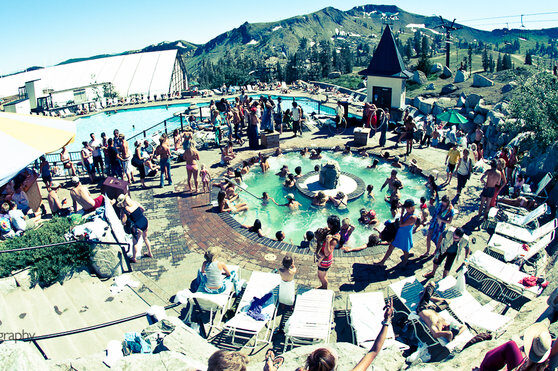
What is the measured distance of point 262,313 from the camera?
242 inches

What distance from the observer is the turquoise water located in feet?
35.2

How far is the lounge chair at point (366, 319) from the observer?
18.5 ft

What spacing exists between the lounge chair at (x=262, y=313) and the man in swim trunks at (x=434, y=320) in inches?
107

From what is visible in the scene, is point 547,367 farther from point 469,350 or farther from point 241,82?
point 241,82

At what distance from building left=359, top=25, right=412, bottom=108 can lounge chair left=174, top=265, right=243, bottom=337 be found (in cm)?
1754

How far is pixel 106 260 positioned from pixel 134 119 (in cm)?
2329

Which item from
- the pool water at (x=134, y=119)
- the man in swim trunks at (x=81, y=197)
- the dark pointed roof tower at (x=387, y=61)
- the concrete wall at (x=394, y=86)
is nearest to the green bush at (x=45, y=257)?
the man in swim trunks at (x=81, y=197)

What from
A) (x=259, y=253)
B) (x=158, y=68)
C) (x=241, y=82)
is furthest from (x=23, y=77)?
(x=259, y=253)

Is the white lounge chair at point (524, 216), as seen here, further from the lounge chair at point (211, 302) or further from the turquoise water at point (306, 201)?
the lounge chair at point (211, 302)

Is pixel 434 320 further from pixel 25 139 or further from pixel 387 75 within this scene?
pixel 387 75

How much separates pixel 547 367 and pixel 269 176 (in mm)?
11089

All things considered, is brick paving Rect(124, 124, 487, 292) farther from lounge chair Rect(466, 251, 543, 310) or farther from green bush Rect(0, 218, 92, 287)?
green bush Rect(0, 218, 92, 287)

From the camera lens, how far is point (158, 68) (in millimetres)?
64938

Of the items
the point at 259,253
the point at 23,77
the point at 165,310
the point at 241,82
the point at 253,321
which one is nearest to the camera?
the point at 253,321
